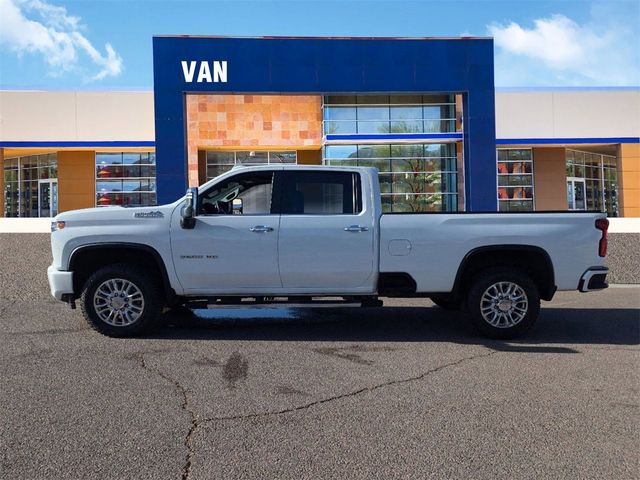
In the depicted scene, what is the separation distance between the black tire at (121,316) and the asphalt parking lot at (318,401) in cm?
18

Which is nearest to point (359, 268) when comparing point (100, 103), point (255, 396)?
point (255, 396)

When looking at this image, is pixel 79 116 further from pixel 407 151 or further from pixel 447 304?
pixel 447 304

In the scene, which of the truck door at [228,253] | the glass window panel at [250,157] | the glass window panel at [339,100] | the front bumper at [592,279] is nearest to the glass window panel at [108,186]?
the glass window panel at [250,157]

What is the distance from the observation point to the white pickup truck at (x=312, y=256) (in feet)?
22.8

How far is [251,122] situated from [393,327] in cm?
1936

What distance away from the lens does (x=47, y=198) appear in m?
30.7

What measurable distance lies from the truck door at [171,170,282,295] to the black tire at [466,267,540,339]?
2338 millimetres

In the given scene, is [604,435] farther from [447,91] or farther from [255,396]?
[447,91]

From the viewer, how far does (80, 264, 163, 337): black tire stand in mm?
6953

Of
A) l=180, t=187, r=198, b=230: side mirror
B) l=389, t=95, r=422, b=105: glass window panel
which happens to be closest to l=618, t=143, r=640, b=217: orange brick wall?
l=389, t=95, r=422, b=105: glass window panel

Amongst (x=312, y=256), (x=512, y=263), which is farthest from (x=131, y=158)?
(x=512, y=263)

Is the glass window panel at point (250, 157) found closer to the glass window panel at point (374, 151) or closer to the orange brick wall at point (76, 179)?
the glass window panel at point (374, 151)

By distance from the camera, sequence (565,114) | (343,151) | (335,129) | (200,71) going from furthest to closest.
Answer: (565,114), (343,151), (335,129), (200,71)

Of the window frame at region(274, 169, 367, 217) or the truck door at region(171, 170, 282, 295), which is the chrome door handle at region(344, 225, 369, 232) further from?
the truck door at region(171, 170, 282, 295)
